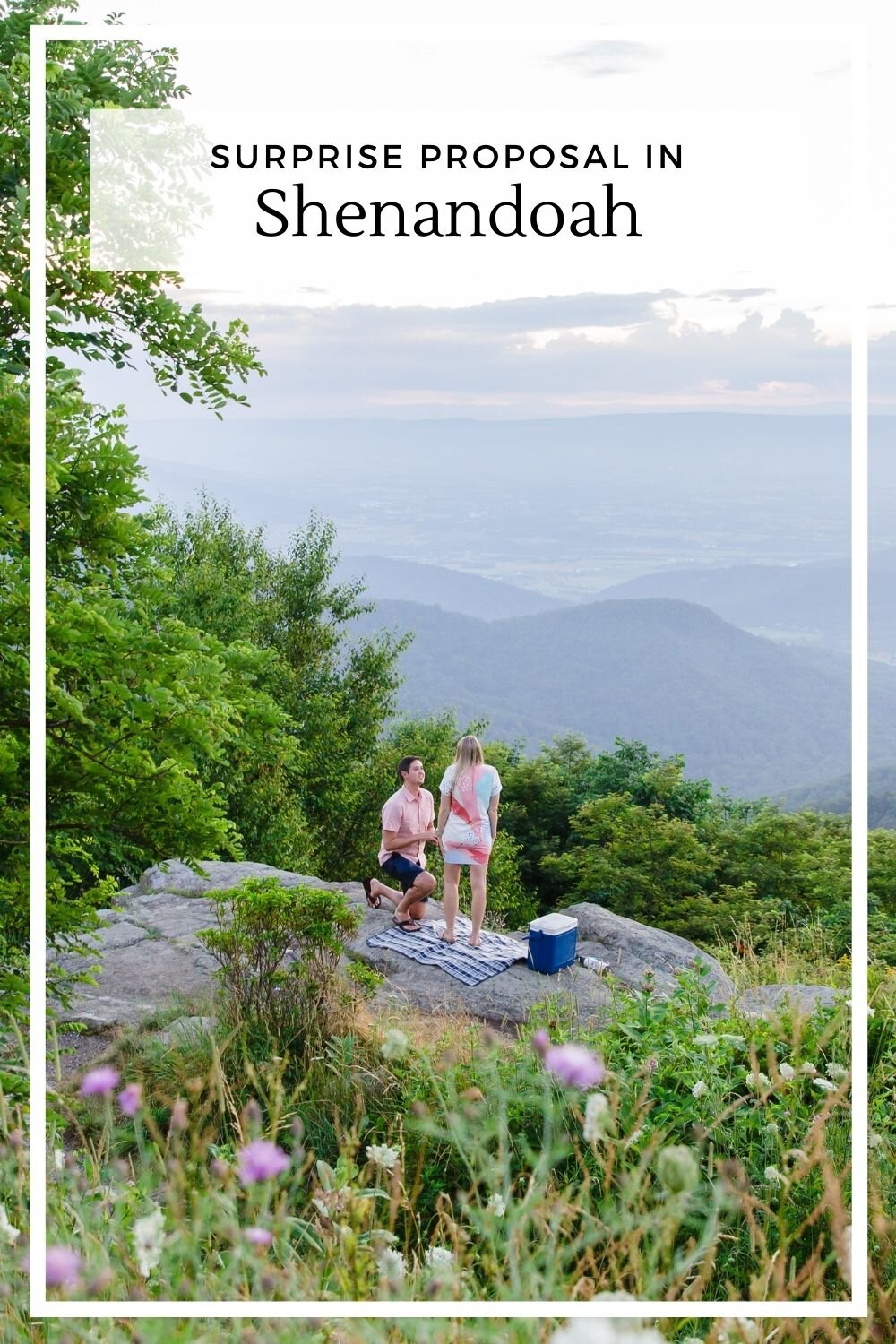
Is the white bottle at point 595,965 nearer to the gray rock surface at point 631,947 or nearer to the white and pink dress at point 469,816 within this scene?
the gray rock surface at point 631,947

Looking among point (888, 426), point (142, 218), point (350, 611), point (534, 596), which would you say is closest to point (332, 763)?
point (350, 611)

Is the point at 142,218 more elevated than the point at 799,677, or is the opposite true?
the point at 142,218

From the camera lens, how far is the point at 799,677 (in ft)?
14.4

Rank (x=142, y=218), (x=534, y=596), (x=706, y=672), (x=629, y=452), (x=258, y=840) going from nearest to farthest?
1. (x=629, y=452)
2. (x=142, y=218)
3. (x=534, y=596)
4. (x=706, y=672)
5. (x=258, y=840)

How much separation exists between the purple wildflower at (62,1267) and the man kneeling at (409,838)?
115 inches

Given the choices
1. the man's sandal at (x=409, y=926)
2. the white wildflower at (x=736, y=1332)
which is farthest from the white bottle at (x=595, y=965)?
the white wildflower at (x=736, y=1332)

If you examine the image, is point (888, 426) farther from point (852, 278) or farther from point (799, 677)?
point (799, 677)

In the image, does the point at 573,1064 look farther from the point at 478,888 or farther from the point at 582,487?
the point at 582,487

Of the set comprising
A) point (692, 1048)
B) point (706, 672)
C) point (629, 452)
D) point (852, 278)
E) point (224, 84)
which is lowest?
point (692, 1048)

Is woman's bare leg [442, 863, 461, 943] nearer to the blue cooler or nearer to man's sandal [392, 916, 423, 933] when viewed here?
the blue cooler

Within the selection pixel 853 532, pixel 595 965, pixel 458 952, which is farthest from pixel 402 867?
pixel 853 532

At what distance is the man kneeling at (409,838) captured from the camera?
5.61m

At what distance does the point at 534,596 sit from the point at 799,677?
195 cm

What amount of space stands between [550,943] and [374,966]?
124 cm
